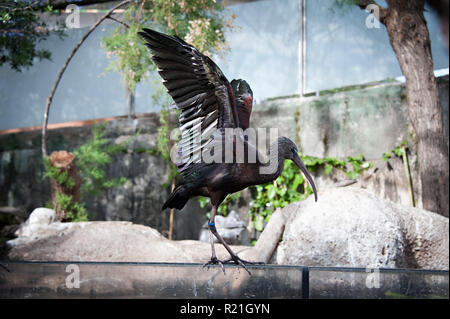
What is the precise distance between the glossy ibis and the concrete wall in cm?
336

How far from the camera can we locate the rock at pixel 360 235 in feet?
11.4

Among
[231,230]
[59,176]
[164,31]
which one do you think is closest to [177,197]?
[231,230]

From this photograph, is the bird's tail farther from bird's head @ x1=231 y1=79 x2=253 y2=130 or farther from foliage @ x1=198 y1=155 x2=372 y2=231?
foliage @ x1=198 y1=155 x2=372 y2=231

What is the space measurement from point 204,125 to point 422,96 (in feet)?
11.0

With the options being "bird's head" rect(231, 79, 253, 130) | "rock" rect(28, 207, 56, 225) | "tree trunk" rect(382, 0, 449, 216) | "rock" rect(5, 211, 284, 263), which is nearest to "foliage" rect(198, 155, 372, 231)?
"tree trunk" rect(382, 0, 449, 216)

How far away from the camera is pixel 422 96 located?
4.65 meters

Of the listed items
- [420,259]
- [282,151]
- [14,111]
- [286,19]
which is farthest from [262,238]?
[14,111]

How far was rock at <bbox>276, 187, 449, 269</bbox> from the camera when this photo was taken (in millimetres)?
3488

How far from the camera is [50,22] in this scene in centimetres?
478

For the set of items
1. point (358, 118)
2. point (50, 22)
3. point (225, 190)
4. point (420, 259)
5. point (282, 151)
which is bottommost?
point (420, 259)
